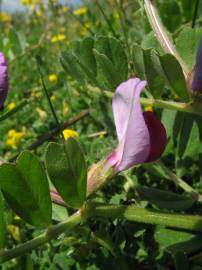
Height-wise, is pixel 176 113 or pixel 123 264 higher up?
pixel 176 113

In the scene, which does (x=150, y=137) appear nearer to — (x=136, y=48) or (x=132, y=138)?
(x=132, y=138)

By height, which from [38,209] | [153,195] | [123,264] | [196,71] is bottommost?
[123,264]

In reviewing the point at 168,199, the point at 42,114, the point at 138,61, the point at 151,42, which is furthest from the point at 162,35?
the point at 42,114

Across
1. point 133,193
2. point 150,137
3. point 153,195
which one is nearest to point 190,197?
point 153,195

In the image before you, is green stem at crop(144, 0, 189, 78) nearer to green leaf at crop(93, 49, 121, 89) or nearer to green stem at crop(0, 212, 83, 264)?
green leaf at crop(93, 49, 121, 89)

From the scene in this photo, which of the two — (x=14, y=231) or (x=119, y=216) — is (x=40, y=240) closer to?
(x=119, y=216)

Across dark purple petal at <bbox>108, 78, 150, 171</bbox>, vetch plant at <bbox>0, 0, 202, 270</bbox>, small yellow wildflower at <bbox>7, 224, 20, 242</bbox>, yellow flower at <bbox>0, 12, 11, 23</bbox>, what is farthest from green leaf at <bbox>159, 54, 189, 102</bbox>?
yellow flower at <bbox>0, 12, 11, 23</bbox>
